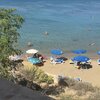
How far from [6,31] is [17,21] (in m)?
0.73

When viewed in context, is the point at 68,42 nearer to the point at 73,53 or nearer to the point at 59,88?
the point at 73,53

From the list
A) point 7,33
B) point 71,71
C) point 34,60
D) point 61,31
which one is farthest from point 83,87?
point 61,31

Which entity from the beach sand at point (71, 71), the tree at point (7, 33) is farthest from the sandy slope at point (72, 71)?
the tree at point (7, 33)

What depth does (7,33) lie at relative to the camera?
1192 cm

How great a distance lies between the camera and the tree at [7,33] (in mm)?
11329

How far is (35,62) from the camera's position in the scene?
79.3 feet

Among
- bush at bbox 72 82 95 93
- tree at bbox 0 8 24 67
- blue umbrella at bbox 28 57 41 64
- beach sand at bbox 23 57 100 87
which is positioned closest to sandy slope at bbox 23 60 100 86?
beach sand at bbox 23 57 100 87

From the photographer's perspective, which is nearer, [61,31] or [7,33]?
[7,33]

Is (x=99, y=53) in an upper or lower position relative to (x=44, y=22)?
lower

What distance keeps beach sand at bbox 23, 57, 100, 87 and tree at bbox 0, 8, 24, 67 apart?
8.81m

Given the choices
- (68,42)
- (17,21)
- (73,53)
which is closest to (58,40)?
(68,42)

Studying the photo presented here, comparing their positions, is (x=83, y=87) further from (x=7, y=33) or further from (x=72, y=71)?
(x=72, y=71)

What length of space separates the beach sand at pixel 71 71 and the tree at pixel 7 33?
8.81 meters

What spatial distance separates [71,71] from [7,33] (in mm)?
11438
